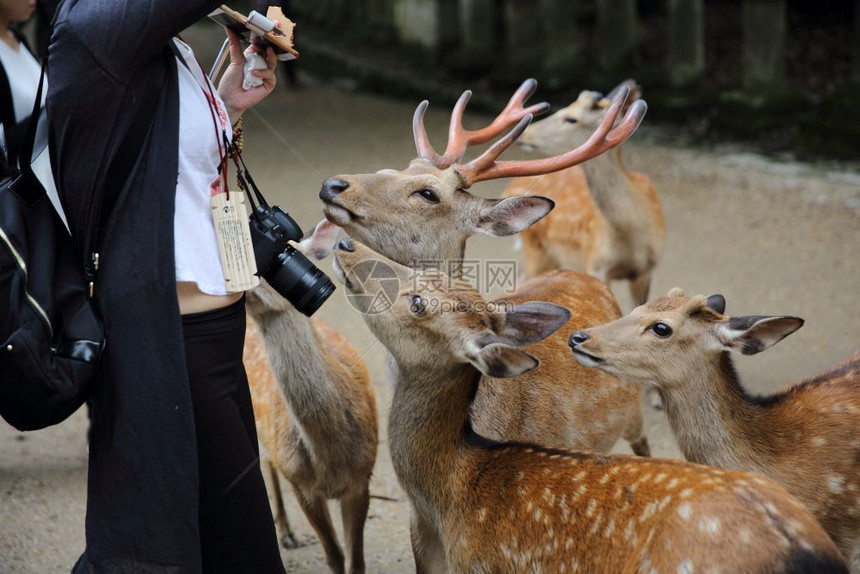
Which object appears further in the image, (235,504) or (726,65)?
(726,65)

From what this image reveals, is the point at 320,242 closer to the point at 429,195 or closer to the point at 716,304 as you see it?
the point at 429,195

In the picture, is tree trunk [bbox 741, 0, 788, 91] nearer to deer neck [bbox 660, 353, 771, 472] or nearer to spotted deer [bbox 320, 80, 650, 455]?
spotted deer [bbox 320, 80, 650, 455]

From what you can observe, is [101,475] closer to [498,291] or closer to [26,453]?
[26,453]

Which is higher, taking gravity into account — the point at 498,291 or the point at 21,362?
the point at 21,362

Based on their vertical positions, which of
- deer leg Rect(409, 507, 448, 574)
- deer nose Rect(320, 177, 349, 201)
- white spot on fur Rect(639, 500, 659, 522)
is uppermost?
deer nose Rect(320, 177, 349, 201)

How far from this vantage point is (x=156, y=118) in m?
2.28

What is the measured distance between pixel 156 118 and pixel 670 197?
623 centimetres

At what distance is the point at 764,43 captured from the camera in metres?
8.73

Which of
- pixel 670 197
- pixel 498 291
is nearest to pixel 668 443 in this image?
pixel 498 291

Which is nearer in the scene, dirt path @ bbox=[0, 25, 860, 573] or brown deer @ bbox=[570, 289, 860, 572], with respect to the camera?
brown deer @ bbox=[570, 289, 860, 572]

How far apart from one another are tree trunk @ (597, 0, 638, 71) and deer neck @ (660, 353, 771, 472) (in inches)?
285

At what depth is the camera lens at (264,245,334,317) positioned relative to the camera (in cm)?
264

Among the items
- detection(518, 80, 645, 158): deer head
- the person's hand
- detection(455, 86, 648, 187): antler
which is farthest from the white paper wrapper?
detection(518, 80, 645, 158): deer head

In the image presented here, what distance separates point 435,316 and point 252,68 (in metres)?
0.86
